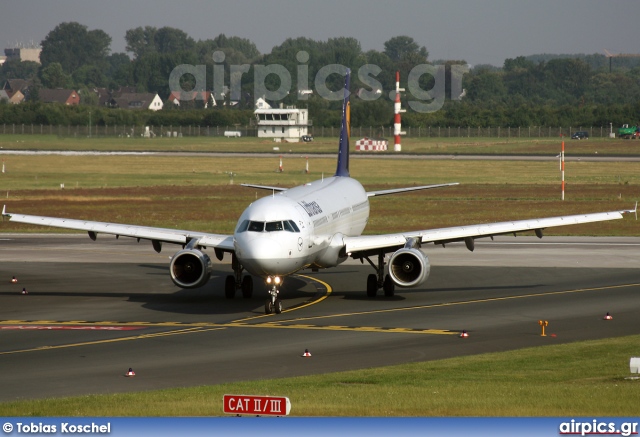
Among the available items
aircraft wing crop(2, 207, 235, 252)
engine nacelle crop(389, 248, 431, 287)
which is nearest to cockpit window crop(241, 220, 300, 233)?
aircraft wing crop(2, 207, 235, 252)

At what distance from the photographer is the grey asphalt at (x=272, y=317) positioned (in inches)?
1094

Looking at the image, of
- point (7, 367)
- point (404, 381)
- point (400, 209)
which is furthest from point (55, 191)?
point (404, 381)

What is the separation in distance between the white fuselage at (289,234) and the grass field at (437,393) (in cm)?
927

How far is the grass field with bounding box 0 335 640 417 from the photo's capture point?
66.5ft

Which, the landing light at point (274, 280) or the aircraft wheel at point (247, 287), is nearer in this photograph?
the landing light at point (274, 280)

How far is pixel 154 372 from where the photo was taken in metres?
26.9

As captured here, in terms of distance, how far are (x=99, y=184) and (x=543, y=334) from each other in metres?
75.3

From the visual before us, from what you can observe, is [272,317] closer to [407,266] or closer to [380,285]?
[407,266]

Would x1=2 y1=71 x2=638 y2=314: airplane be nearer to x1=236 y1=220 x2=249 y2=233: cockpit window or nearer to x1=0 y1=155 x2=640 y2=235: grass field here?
x1=236 y1=220 x2=249 y2=233: cockpit window

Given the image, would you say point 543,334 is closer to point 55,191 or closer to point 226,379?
point 226,379

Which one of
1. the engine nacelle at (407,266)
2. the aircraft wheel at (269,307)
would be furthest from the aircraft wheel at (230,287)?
the engine nacelle at (407,266)

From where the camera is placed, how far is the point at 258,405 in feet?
47.8

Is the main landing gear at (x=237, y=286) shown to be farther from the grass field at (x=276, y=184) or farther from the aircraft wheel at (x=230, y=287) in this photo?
the grass field at (x=276, y=184)

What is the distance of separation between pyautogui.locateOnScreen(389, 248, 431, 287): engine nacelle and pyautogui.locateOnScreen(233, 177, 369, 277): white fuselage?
2.78 m
